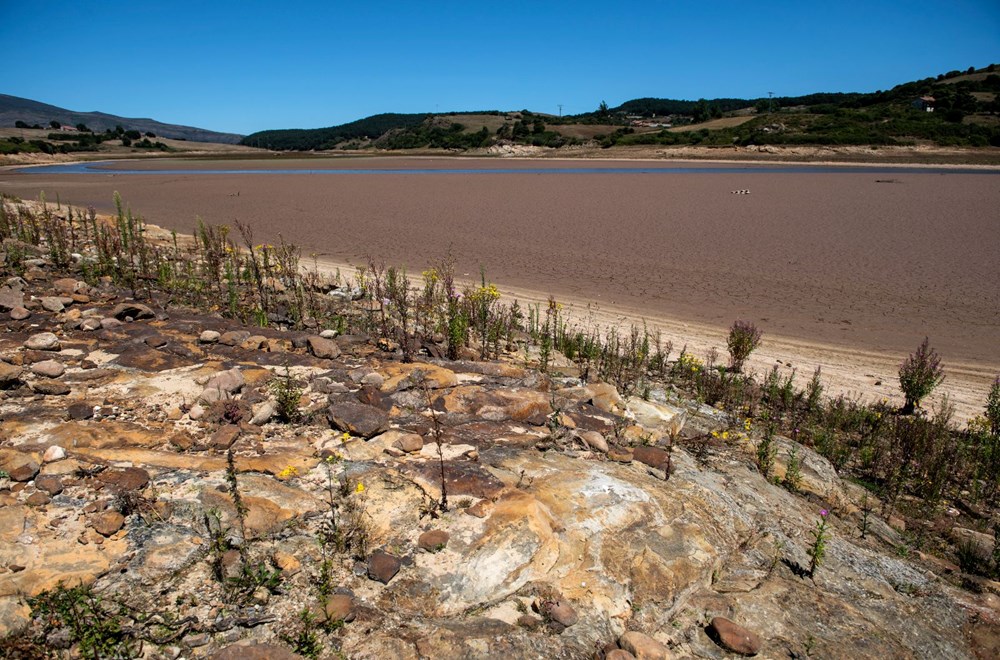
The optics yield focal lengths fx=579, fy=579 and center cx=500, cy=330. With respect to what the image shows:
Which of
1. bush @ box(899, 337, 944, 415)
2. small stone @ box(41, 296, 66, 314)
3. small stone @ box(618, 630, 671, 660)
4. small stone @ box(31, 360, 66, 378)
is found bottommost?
bush @ box(899, 337, 944, 415)

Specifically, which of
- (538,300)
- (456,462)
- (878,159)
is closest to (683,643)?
(456,462)

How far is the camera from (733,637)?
2.72 meters

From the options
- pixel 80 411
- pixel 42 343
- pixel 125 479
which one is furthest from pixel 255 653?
pixel 42 343

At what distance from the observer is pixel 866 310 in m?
10.5

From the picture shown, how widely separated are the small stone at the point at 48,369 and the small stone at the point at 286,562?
279 centimetres

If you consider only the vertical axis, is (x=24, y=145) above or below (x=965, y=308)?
above

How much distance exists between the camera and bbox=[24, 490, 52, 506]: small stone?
112 inches

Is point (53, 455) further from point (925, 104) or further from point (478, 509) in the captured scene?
point (925, 104)

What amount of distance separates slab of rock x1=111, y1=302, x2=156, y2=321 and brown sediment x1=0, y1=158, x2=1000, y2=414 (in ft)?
21.9

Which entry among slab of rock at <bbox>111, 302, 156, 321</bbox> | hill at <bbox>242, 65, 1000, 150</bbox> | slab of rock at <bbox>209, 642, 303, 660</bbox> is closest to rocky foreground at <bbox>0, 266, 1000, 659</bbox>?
slab of rock at <bbox>209, 642, 303, 660</bbox>

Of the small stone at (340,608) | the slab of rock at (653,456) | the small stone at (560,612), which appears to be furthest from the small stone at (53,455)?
the slab of rock at (653,456)

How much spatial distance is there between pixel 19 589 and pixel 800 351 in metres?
9.00

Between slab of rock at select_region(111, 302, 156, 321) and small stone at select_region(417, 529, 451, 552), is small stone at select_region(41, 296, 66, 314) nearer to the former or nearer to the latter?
slab of rock at select_region(111, 302, 156, 321)

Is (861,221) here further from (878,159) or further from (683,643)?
(878,159)
